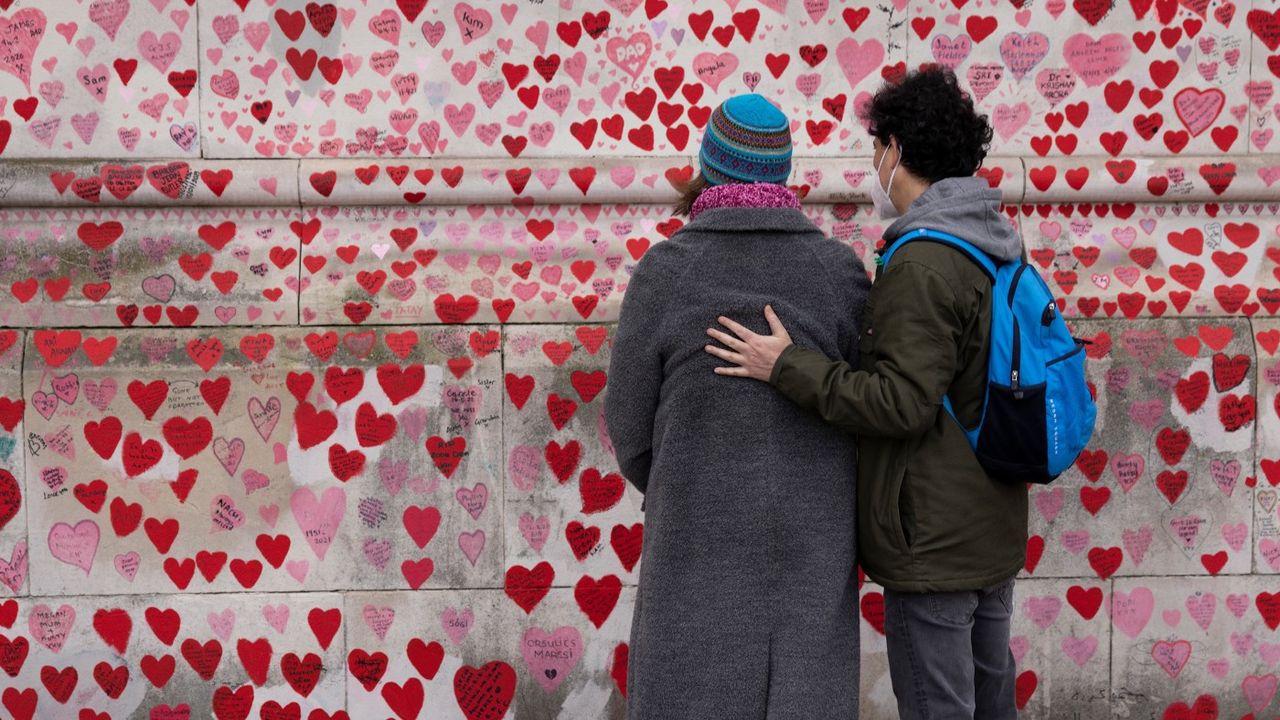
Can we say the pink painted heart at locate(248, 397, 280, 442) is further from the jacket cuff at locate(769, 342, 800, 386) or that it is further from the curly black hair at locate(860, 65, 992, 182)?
the curly black hair at locate(860, 65, 992, 182)

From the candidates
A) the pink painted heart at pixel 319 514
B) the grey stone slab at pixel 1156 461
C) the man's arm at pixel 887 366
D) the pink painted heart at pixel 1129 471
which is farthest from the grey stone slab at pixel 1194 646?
the pink painted heart at pixel 319 514

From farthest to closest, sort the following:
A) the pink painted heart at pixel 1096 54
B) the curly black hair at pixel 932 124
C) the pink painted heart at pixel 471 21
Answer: the pink painted heart at pixel 1096 54 → the pink painted heart at pixel 471 21 → the curly black hair at pixel 932 124

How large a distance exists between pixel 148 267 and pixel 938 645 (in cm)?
292

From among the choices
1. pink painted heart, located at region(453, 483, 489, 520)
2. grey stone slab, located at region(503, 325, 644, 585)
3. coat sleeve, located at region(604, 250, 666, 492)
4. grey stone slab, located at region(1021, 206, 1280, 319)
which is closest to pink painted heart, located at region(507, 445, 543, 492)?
grey stone slab, located at region(503, 325, 644, 585)

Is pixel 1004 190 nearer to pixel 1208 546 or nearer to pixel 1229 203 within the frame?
pixel 1229 203

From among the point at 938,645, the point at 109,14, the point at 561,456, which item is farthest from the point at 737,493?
the point at 109,14

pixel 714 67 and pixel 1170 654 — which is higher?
pixel 714 67

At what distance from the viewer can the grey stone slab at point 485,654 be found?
3.93 metres

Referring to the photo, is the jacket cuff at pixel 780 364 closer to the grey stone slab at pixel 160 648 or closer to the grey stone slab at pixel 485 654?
the grey stone slab at pixel 485 654

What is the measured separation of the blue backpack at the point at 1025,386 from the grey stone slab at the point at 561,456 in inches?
60.5

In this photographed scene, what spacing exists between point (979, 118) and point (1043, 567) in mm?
1946

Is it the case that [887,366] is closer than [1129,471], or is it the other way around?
[887,366]

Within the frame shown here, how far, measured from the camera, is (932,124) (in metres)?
2.70

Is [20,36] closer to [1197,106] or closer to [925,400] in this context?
[925,400]
